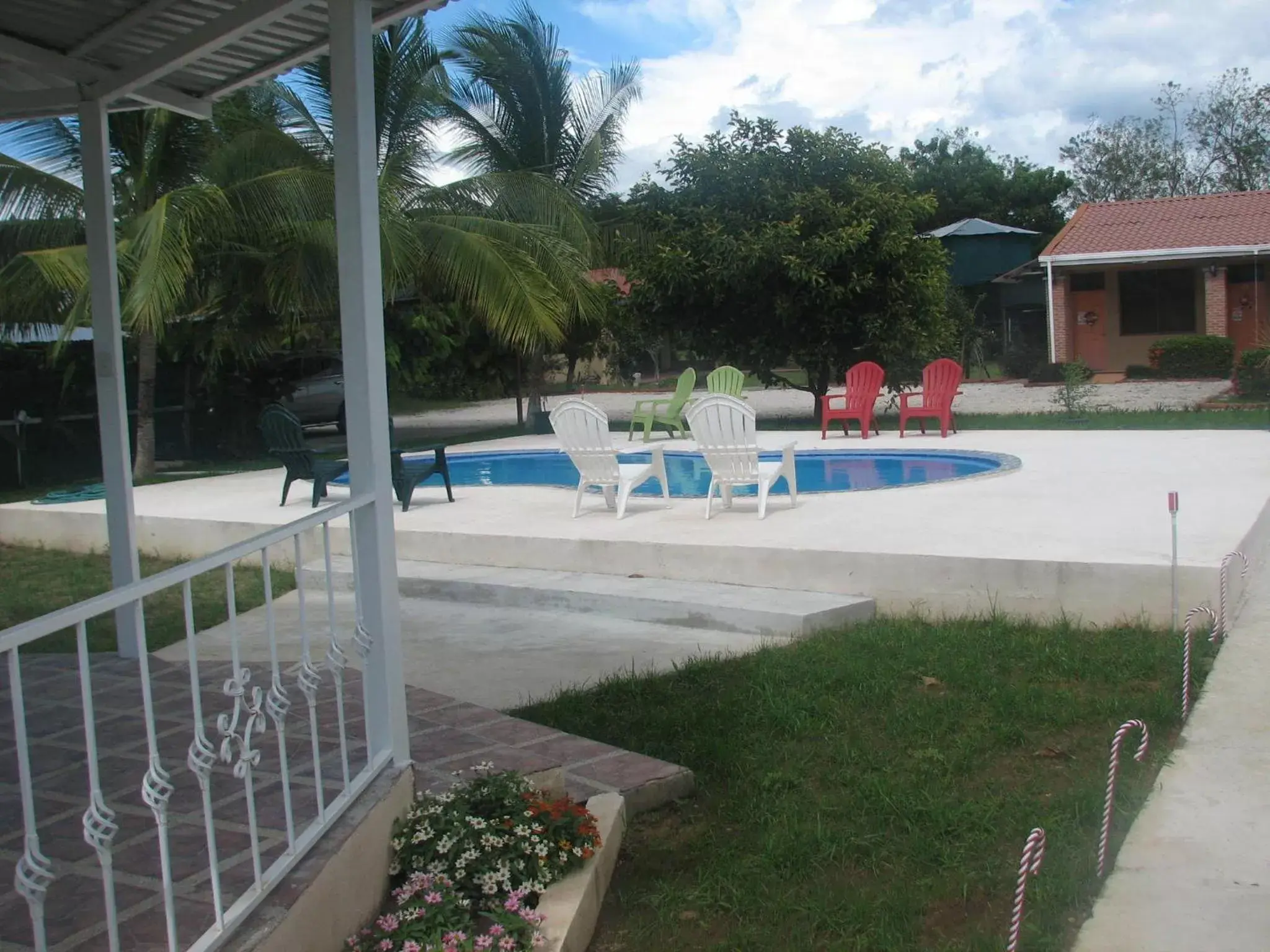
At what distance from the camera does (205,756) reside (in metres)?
2.44

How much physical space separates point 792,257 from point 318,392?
342 inches

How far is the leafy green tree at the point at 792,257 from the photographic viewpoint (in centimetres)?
1719

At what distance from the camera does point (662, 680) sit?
568 cm

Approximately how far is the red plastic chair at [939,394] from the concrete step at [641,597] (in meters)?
8.00

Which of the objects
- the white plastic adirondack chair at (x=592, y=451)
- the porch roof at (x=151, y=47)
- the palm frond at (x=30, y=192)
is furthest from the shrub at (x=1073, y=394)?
the porch roof at (x=151, y=47)

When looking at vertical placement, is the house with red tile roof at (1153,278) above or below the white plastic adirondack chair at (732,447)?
above

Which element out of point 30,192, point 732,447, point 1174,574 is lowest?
point 1174,574

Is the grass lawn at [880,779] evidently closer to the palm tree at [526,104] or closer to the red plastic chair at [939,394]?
the red plastic chair at [939,394]

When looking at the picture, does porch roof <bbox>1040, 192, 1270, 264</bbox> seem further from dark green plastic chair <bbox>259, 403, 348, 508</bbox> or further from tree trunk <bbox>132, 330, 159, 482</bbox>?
dark green plastic chair <bbox>259, 403, 348, 508</bbox>

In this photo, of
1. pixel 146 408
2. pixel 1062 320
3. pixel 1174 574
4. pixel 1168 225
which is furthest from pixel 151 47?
pixel 1168 225

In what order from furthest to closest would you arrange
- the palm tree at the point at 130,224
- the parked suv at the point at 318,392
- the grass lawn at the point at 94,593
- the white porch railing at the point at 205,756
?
the parked suv at the point at 318,392 < the palm tree at the point at 130,224 < the grass lawn at the point at 94,593 < the white porch railing at the point at 205,756

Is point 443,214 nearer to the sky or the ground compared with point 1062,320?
nearer to the sky

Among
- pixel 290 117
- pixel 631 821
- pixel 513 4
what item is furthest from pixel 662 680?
pixel 513 4

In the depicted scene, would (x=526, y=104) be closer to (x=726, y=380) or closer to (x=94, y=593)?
(x=726, y=380)
